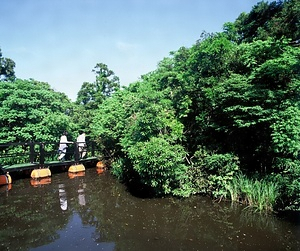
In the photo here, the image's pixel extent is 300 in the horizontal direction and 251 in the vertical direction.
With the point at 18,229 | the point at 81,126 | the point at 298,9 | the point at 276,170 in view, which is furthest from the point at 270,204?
the point at 81,126

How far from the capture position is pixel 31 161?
10617 mm

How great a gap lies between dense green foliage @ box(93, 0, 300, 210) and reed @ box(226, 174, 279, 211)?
3 centimetres

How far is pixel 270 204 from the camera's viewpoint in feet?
20.3

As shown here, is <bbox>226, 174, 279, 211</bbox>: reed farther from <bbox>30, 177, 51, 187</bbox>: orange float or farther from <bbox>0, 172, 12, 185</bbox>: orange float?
<bbox>0, 172, 12, 185</bbox>: orange float

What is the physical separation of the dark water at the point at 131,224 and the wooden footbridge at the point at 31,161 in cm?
208

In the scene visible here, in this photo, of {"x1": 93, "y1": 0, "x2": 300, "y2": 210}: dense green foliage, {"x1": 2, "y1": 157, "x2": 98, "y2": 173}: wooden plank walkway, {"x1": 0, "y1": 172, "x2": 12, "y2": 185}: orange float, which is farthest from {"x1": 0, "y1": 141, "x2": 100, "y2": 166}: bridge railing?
{"x1": 93, "y1": 0, "x2": 300, "y2": 210}: dense green foliage

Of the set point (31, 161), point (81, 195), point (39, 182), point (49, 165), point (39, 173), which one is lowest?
point (81, 195)

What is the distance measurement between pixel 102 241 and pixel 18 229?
7.00 feet

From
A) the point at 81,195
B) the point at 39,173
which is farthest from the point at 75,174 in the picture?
the point at 81,195

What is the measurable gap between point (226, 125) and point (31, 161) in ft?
29.1

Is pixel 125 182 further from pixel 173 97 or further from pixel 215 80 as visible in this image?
pixel 215 80

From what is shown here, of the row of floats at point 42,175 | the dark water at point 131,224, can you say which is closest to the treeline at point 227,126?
the dark water at point 131,224

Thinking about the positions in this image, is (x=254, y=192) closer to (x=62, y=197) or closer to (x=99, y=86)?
(x=62, y=197)

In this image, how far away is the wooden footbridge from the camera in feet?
32.1
